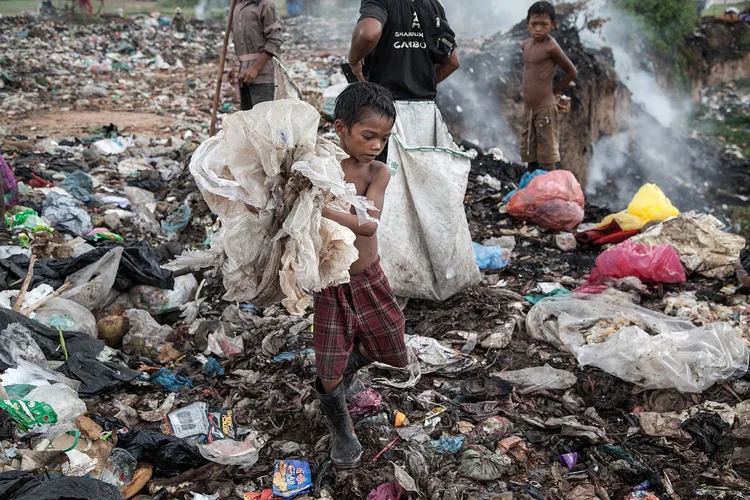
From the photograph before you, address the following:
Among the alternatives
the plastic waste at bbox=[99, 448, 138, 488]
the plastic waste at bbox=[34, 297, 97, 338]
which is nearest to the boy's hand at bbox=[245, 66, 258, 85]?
the plastic waste at bbox=[34, 297, 97, 338]

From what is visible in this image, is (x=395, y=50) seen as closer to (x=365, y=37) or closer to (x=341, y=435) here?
(x=365, y=37)

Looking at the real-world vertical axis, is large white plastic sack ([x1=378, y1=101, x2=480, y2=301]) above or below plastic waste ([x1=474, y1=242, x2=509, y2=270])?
above

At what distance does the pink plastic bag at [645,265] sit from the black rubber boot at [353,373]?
1884 mm

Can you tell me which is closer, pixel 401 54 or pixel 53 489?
pixel 53 489

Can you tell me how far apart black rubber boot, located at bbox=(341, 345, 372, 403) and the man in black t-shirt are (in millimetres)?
1738

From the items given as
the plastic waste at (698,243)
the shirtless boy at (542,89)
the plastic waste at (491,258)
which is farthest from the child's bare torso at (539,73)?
the plastic waste at (491,258)

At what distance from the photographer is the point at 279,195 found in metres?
1.83

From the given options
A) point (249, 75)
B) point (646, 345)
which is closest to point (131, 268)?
point (249, 75)

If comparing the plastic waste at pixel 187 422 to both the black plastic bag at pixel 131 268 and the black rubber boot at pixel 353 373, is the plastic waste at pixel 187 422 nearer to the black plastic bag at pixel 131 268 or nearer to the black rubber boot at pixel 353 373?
the black rubber boot at pixel 353 373

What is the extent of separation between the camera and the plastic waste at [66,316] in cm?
312

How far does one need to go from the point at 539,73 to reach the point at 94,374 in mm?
4628

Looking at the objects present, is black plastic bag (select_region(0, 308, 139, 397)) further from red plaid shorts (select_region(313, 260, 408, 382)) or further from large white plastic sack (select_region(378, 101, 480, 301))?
large white plastic sack (select_region(378, 101, 480, 301))

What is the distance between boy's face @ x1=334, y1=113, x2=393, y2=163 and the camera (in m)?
2.08

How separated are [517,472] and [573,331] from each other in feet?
3.71
